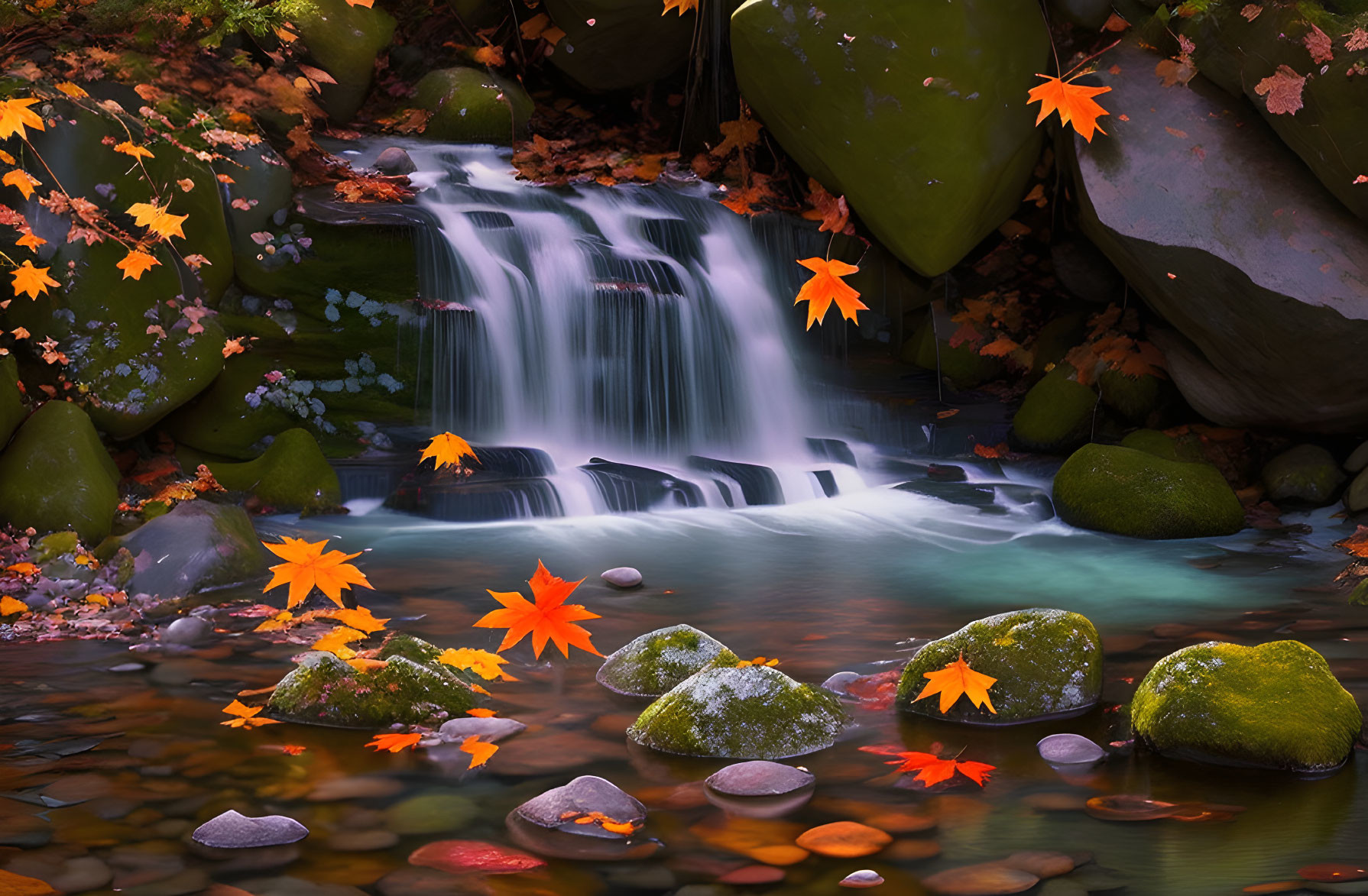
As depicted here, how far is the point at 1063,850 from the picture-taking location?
2.91 m

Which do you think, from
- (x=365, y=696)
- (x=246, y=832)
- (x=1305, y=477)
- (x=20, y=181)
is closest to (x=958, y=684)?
(x=365, y=696)

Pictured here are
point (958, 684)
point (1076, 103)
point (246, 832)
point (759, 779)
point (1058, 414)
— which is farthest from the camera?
point (1058, 414)

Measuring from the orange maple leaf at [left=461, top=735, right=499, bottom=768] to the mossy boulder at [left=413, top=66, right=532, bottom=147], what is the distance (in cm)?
761

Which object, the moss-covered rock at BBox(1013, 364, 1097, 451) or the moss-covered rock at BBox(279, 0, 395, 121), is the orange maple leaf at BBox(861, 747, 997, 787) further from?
the moss-covered rock at BBox(279, 0, 395, 121)

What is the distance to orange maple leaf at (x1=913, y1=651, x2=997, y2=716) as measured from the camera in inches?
150

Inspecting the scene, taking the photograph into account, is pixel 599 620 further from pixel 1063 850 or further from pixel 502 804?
pixel 1063 850

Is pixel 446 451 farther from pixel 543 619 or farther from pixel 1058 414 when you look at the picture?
pixel 1058 414

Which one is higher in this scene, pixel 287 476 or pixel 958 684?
pixel 287 476

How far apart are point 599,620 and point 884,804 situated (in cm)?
226

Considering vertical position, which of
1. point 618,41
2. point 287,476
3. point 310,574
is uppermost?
point 618,41

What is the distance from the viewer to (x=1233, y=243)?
22.2 ft

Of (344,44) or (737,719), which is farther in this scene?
(344,44)

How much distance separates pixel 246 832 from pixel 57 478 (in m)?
3.68

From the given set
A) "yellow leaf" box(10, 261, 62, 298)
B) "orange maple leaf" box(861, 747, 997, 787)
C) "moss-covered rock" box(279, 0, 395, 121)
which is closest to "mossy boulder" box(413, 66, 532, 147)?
"moss-covered rock" box(279, 0, 395, 121)
